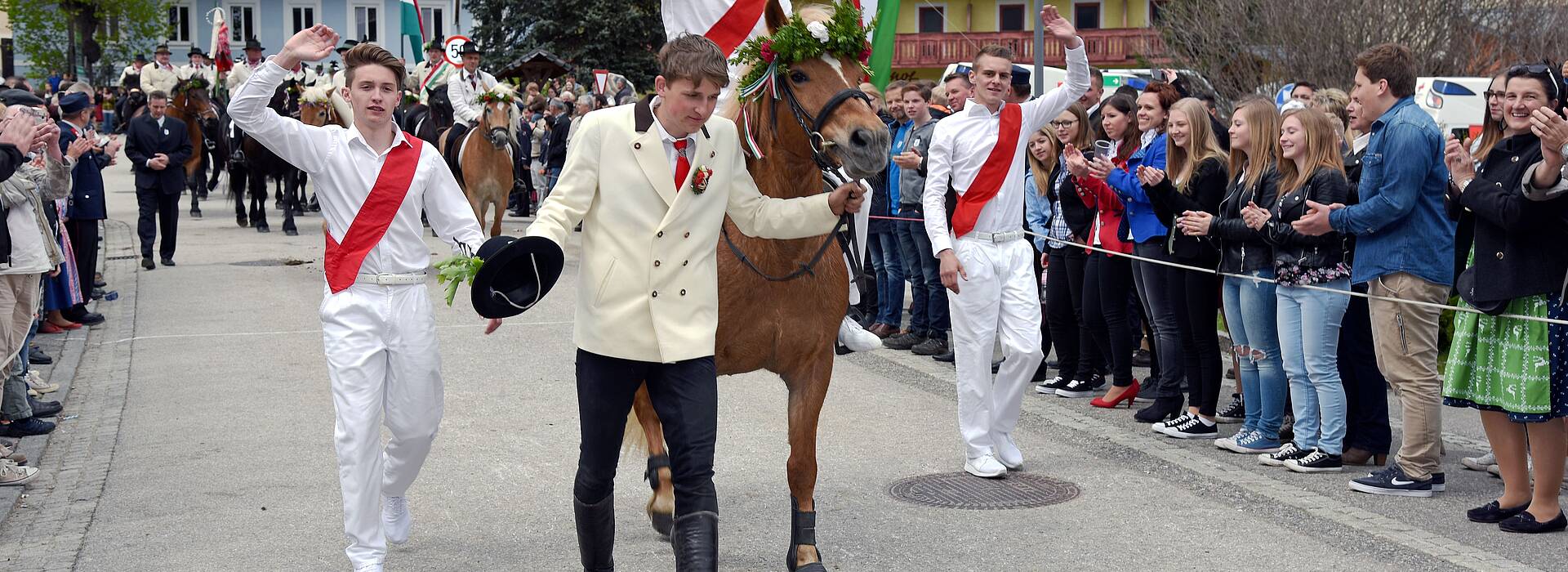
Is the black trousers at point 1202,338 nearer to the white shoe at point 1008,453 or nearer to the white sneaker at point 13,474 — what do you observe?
the white shoe at point 1008,453

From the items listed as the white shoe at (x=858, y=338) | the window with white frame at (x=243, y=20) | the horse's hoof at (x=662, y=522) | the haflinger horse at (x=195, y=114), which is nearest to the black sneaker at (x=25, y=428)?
the horse's hoof at (x=662, y=522)

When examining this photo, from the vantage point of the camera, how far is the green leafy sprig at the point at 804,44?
17.3 feet

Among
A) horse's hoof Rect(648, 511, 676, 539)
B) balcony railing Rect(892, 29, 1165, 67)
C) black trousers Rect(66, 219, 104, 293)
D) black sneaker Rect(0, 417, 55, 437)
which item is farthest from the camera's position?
balcony railing Rect(892, 29, 1165, 67)

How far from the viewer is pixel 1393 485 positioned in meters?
6.74

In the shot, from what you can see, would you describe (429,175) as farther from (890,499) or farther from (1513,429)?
(1513,429)

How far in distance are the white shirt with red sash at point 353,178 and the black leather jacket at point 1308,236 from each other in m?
4.06

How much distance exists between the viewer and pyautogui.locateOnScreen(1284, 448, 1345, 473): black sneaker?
23.6ft

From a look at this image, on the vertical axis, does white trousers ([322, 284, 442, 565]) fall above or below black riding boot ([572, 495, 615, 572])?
above

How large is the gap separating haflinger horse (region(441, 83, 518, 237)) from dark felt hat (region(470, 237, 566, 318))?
12930mm

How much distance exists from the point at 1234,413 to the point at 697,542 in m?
5.07

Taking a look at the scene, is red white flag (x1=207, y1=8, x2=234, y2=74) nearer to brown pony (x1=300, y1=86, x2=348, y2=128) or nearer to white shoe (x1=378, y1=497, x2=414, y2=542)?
brown pony (x1=300, y1=86, x2=348, y2=128)

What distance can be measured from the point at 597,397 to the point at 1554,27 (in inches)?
921

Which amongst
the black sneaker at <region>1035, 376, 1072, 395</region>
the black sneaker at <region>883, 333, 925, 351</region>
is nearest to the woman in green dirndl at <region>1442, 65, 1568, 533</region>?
the black sneaker at <region>1035, 376, 1072, 395</region>

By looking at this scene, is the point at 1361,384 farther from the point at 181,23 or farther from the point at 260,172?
the point at 181,23
